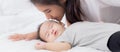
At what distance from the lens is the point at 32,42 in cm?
123

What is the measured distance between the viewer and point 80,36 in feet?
3.92

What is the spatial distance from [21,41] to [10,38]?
0.07 metres

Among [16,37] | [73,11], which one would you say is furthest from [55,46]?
[73,11]

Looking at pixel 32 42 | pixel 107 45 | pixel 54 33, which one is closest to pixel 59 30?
pixel 54 33

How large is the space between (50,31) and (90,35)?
20 centimetres

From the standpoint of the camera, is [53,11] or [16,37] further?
[53,11]

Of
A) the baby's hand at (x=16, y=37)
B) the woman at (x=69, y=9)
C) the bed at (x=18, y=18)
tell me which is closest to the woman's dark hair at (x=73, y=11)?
the woman at (x=69, y=9)

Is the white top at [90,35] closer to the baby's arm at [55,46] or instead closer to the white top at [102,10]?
the baby's arm at [55,46]

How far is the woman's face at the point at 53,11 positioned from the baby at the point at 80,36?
17cm

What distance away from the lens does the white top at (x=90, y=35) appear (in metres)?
1.13

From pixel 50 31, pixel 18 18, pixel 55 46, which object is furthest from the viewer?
pixel 18 18

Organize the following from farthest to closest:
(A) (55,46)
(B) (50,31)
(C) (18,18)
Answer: (C) (18,18) < (B) (50,31) < (A) (55,46)

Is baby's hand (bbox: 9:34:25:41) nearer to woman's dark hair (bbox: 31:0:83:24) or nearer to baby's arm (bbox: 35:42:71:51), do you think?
baby's arm (bbox: 35:42:71:51)

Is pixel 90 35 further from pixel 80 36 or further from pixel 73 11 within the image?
pixel 73 11
